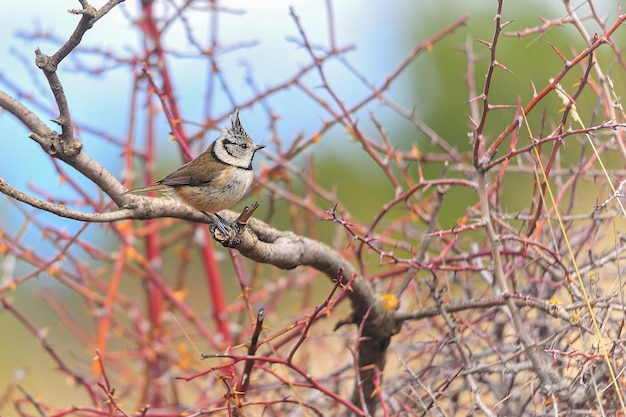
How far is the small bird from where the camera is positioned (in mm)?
2801

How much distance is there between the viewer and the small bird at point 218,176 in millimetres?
2801

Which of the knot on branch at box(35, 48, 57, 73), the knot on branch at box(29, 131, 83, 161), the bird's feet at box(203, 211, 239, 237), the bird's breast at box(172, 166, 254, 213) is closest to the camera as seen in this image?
the knot on branch at box(35, 48, 57, 73)

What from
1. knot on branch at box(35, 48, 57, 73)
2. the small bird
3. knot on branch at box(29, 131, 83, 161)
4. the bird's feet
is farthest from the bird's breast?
knot on branch at box(35, 48, 57, 73)

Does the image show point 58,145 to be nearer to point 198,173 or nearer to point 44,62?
point 44,62

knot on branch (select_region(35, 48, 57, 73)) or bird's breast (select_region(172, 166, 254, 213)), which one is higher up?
bird's breast (select_region(172, 166, 254, 213))

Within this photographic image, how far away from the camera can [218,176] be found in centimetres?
288

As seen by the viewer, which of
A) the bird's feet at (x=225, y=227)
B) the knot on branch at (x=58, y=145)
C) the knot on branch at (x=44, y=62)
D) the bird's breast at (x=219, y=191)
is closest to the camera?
the knot on branch at (x=44, y=62)

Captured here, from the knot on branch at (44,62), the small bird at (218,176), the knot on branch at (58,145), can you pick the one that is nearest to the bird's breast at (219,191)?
the small bird at (218,176)

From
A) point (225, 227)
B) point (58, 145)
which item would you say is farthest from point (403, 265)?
point (58, 145)

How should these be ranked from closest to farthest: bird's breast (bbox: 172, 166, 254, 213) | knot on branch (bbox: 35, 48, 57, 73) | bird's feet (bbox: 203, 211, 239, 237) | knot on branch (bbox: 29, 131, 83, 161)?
knot on branch (bbox: 35, 48, 57, 73), knot on branch (bbox: 29, 131, 83, 161), bird's feet (bbox: 203, 211, 239, 237), bird's breast (bbox: 172, 166, 254, 213)

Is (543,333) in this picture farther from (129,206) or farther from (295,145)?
(129,206)

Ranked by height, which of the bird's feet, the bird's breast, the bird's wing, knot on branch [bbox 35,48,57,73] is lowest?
the bird's feet

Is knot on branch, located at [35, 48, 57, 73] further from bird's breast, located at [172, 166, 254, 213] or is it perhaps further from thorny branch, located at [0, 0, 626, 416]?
bird's breast, located at [172, 166, 254, 213]

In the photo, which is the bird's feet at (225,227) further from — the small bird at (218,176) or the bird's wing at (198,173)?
the bird's wing at (198,173)
